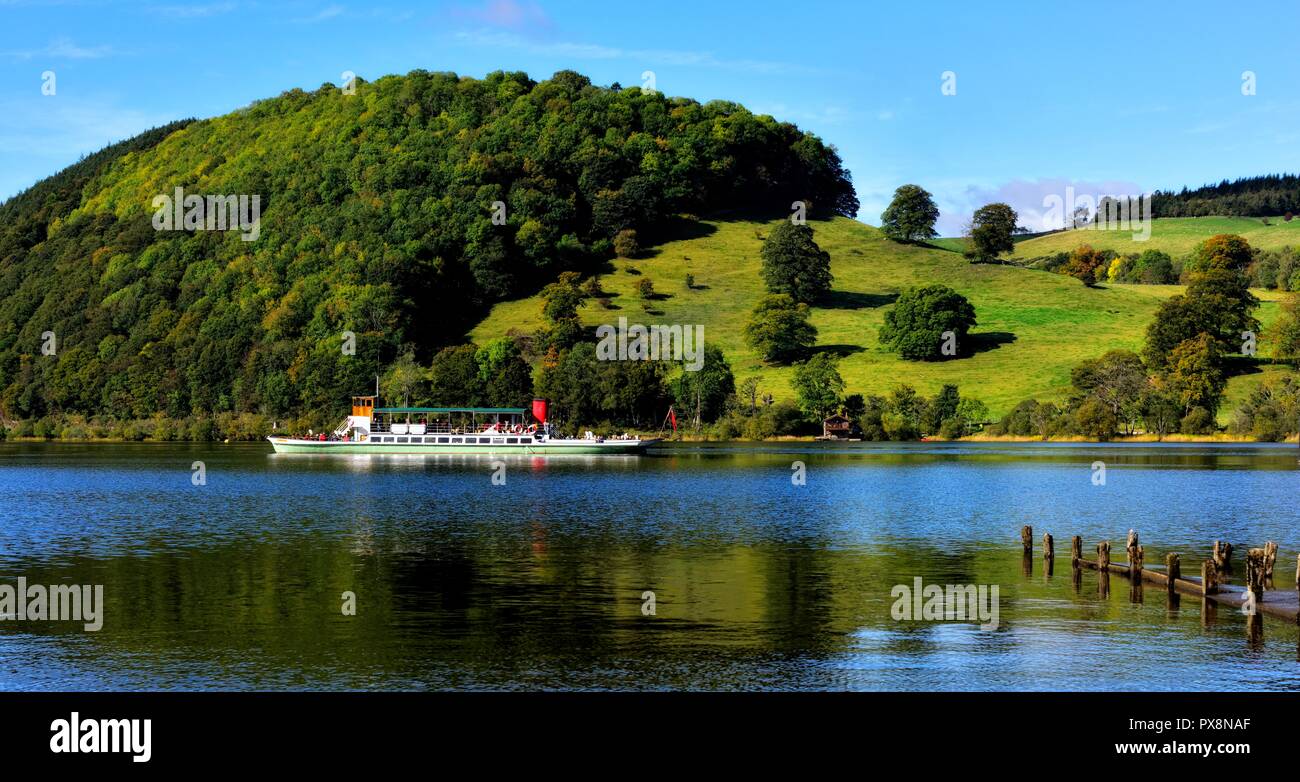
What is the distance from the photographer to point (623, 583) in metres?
45.5

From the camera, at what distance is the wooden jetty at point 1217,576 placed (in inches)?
1540

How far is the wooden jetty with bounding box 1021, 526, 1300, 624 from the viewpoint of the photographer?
128 ft

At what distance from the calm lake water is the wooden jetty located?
67cm

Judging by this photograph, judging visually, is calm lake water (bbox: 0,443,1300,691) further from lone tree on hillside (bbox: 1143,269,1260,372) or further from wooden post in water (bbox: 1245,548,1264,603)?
lone tree on hillside (bbox: 1143,269,1260,372)

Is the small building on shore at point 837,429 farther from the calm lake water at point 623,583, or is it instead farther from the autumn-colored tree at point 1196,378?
the calm lake water at point 623,583

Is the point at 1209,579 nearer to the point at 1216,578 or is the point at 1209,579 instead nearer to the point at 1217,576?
the point at 1216,578

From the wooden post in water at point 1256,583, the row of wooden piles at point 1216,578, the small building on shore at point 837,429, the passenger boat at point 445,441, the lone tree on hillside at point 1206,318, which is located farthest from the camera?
the small building on shore at point 837,429

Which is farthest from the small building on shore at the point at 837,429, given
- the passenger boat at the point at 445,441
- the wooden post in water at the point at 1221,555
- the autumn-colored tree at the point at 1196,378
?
the wooden post in water at the point at 1221,555

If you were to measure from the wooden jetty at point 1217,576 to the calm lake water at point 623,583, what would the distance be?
26.3 inches

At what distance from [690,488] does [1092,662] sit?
6023cm

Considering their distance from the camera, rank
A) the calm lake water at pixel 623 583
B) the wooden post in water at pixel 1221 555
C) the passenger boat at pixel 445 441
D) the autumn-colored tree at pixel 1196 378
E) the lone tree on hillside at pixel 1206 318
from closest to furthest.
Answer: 1. the calm lake water at pixel 623 583
2. the wooden post in water at pixel 1221 555
3. the passenger boat at pixel 445 441
4. the autumn-colored tree at pixel 1196 378
5. the lone tree on hillside at pixel 1206 318
